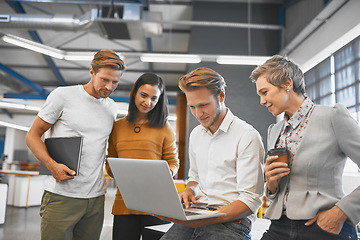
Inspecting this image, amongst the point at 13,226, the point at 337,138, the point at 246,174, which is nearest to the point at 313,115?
the point at 337,138

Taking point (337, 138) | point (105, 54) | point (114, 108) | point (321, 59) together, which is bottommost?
point (337, 138)

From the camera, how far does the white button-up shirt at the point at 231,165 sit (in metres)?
1.37

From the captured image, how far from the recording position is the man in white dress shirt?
1359 mm

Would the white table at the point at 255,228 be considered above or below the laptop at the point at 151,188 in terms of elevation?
below

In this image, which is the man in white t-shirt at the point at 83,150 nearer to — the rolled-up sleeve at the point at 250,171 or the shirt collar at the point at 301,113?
the rolled-up sleeve at the point at 250,171

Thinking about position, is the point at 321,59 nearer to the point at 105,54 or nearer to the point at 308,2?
the point at 308,2

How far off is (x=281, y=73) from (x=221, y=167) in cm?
48

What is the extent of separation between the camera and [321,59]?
6406 mm

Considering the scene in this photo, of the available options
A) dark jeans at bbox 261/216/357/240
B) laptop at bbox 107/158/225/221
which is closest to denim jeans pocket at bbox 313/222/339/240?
dark jeans at bbox 261/216/357/240

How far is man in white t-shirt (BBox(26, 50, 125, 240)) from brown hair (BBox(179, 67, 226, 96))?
488 mm

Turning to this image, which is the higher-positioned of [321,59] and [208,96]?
[321,59]

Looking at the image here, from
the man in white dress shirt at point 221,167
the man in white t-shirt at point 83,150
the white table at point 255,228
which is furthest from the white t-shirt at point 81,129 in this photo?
the man in white dress shirt at point 221,167

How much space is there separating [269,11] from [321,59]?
279 centimetres

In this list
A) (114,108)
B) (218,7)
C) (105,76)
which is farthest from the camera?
(218,7)
